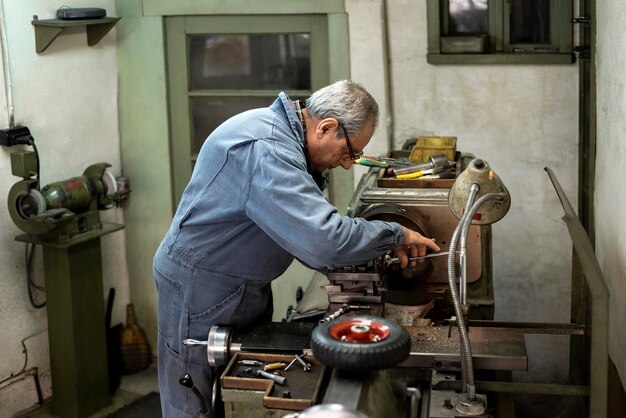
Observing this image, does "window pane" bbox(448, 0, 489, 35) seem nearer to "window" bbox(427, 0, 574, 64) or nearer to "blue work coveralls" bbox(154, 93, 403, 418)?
"window" bbox(427, 0, 574, 64)

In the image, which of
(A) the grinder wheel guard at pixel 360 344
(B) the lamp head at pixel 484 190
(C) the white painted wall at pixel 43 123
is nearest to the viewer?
(A) the grinder wheel guard at pixel 360 344

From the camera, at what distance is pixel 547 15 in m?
3.97

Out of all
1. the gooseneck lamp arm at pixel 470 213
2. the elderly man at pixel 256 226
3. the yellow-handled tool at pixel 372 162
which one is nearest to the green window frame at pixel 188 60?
the yellow-handled tool at pixel 372 162

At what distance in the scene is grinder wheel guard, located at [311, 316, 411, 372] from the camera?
6.39ft

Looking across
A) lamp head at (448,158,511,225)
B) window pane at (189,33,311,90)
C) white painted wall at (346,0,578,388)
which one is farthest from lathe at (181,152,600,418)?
window pane at (189,33,311,90)

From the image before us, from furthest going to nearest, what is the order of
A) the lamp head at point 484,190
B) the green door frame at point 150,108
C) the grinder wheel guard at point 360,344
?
the green door frame at point 150,108 < the lamp head at point 484,190 < the grinder wheel guard at point 360,344

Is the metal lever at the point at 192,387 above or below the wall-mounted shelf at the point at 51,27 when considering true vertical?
below

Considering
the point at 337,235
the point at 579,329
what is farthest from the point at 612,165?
the point at 337,235

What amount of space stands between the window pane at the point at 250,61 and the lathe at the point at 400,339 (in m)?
1.43

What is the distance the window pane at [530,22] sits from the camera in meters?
3.98

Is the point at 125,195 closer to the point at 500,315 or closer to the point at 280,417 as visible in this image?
the point at 500,315

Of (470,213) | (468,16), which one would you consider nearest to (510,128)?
(468,16)

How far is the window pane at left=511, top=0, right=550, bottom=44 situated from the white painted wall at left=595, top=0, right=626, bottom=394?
67 centimetres

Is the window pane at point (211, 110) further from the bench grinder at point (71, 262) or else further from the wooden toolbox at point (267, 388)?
the wooden toolbox at point (267, 388)
